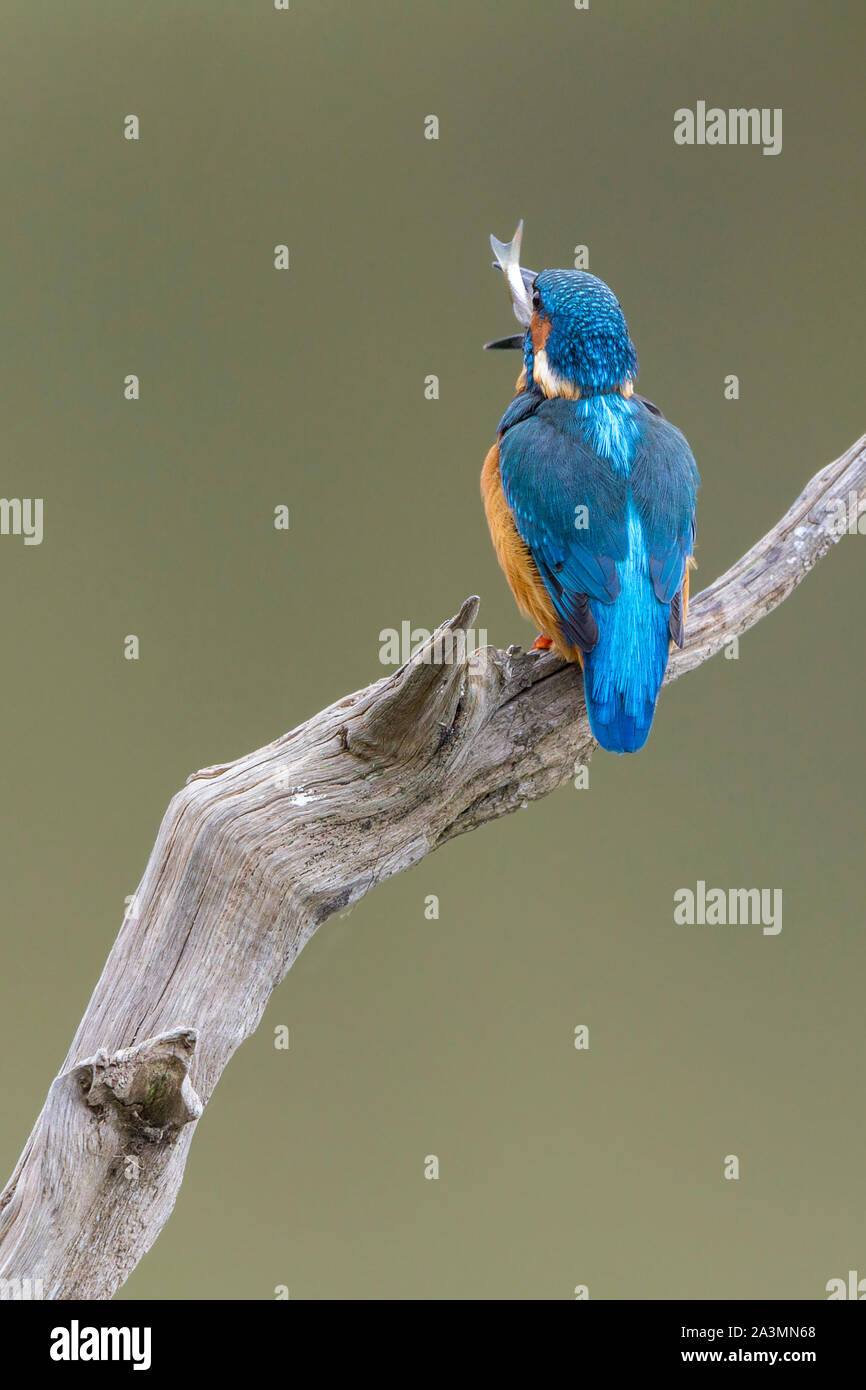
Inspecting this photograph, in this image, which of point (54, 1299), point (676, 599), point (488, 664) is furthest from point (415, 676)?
point (54, 1299)

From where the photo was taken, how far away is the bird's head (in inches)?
75.0

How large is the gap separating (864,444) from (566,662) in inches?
28.3

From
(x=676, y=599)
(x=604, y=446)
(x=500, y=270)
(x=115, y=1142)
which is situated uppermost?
(x=500, y=270)

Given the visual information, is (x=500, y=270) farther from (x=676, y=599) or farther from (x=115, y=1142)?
(x=115, y=1142)

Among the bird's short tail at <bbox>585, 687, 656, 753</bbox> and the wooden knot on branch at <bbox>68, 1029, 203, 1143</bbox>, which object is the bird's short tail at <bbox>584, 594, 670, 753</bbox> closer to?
the bird's short tail at <bbox>585, 687, 656, 753</bbox>

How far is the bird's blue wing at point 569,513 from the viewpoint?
175 centimetres

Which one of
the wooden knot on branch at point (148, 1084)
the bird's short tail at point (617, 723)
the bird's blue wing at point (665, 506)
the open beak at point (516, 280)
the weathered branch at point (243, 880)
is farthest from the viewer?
the open beak at point (516, 280)

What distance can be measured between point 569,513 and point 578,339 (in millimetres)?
298

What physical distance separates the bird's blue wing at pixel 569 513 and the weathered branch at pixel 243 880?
0.45 ft

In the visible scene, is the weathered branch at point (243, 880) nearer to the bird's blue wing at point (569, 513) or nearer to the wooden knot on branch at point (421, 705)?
the wooden knot on branch at point (421, 705)

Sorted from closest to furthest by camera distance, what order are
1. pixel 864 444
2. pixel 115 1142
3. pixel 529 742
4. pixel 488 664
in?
pixel 115 1142 → pixel 488 664 → pixel 529 742 → pixel 864 444

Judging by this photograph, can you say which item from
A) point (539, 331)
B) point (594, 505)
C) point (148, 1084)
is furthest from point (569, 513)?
point (148, 1084)

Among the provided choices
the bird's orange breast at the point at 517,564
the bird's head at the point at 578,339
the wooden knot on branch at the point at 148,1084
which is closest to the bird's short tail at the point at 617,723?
the bird's orange breast at the point at 517,564

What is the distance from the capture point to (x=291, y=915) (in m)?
1.68
